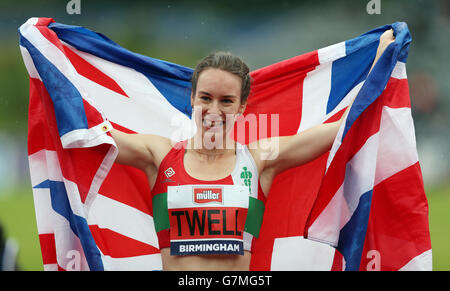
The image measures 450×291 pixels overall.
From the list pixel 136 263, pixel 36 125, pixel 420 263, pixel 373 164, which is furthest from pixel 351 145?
pixel 36 125

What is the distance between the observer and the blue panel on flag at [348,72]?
121 inches

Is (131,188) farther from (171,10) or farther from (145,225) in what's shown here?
(171,10)

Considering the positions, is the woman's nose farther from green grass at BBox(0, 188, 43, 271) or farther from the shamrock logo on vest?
green grass at BBox(0, 188, 43, 271)

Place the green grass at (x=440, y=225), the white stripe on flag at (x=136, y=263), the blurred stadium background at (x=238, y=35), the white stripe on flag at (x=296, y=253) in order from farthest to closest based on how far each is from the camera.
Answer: the blurred stadium background at (x=238, y=35) < the green grass at (x=440, y=225) < the white stripe on flag at (x=296, y=253) < the white stripe on flag at (x=136, y=263)

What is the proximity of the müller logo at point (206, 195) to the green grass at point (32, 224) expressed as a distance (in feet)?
20.6

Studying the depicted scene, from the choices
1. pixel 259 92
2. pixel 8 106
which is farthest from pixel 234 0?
pixel 259 92

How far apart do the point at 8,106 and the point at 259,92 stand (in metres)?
18.6

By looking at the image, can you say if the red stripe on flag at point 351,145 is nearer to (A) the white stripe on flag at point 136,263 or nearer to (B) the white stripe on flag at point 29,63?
(A) the white stripe on flag at point 136,263

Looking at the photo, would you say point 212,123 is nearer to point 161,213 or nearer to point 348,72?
point 161,213

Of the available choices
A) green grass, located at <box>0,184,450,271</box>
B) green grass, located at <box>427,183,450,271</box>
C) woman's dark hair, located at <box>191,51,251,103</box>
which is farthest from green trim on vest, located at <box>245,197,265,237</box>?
green grass, located at <box>0,184,450,271</box>

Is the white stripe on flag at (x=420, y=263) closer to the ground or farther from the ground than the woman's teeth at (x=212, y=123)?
closer to the ground

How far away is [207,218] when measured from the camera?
2.67m

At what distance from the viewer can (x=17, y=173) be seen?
50.8ft

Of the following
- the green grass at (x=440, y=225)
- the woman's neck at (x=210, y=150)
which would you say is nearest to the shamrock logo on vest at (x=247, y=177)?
the woman's neck at (x=210, y=150)
